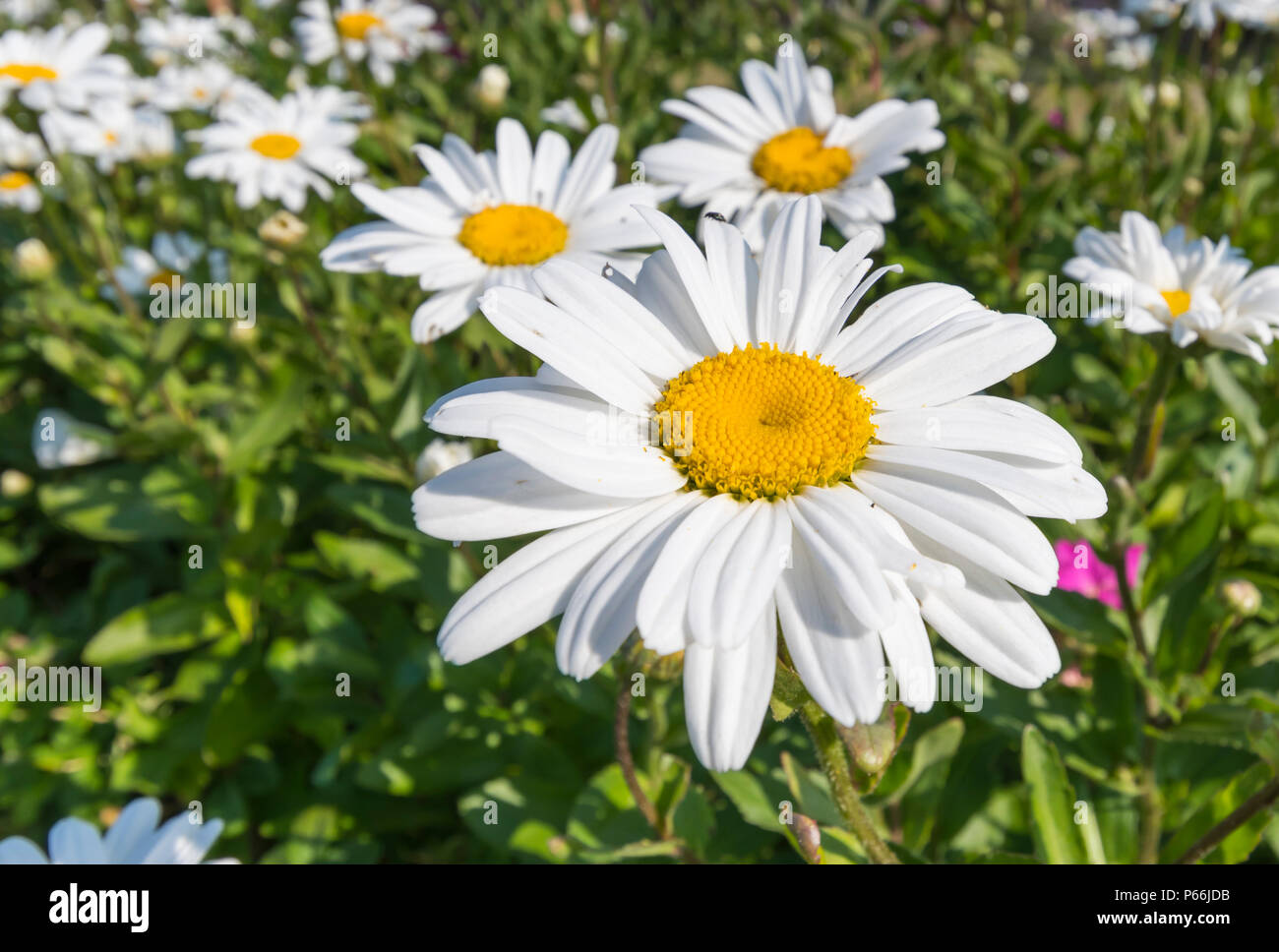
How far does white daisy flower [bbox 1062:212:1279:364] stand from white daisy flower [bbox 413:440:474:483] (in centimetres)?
155

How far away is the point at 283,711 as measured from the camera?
2.88 m

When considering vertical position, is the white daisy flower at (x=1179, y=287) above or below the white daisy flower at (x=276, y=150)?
below

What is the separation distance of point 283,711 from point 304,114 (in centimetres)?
241

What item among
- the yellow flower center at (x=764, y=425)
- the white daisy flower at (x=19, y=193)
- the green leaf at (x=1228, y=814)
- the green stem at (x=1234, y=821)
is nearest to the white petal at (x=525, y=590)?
the yellow flower center at (x=764, y=425)

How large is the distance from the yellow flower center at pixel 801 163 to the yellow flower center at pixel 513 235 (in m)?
0.61

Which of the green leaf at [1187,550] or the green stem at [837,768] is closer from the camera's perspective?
the green stem at [837,768]

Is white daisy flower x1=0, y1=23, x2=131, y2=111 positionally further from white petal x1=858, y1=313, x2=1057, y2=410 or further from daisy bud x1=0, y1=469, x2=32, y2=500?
white petal x1=858, y1=313, x2=1057, y2=410

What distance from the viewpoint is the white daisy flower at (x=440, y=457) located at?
2.24 m

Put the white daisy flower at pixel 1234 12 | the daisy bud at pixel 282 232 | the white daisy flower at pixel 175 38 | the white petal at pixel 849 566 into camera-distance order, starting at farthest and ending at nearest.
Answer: the white daisy flower at pixel 175 38
the white daisy flower at pixel 1234 12
the daisy bud at pixel 282 232
the white petal at pixel 849 566

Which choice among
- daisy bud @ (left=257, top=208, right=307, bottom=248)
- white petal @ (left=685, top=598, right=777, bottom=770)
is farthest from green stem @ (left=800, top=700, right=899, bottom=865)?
daisy bud @ (left=257, top=208, right=307, bottom=248)

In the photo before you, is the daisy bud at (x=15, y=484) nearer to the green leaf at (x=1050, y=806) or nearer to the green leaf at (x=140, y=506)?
the green leaf at (x=140, y=506)

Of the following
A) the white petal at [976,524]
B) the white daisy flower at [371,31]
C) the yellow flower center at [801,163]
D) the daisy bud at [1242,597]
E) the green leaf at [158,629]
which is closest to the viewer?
the white petal at [976,524]
